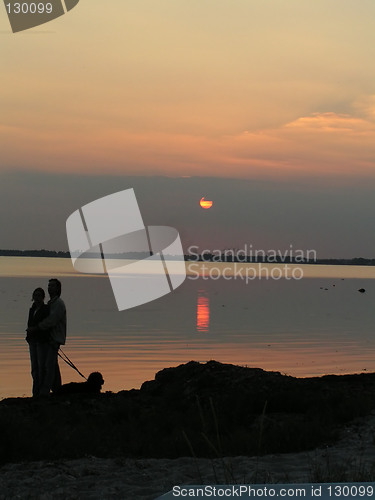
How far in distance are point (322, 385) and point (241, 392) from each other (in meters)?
1.56

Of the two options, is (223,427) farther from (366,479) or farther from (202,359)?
(202,359)

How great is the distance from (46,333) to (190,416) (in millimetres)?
3019

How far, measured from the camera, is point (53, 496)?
6918 mm

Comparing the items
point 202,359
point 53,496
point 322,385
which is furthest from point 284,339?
point 53,496

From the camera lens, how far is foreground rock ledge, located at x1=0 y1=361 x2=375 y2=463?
9.10m

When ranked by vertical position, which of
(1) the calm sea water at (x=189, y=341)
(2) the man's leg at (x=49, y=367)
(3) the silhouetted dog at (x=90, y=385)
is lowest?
(1) the calm sea water at (x=189, y=341)

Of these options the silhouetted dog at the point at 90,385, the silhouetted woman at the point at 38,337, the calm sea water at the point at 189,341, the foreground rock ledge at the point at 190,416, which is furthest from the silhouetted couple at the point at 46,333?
the calm sea water at the point at 189,341

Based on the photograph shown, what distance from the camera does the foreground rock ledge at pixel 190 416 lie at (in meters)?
9.10

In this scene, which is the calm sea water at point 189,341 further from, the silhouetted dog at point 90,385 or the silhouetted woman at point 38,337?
the silhouetted woman at point 38,337

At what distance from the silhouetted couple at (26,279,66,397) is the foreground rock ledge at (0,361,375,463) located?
0.47 meters

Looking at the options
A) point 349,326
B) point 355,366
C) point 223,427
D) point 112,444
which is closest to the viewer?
point 112,444

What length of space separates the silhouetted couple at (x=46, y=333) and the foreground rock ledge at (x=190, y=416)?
466mm

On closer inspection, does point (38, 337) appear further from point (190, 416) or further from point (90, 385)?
point (190, 416)

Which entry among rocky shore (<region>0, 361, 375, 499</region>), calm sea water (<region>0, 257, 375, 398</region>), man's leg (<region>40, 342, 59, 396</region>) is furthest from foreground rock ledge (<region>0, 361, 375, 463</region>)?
calm sea water (<region>0, 257, 375, 398</region>)
